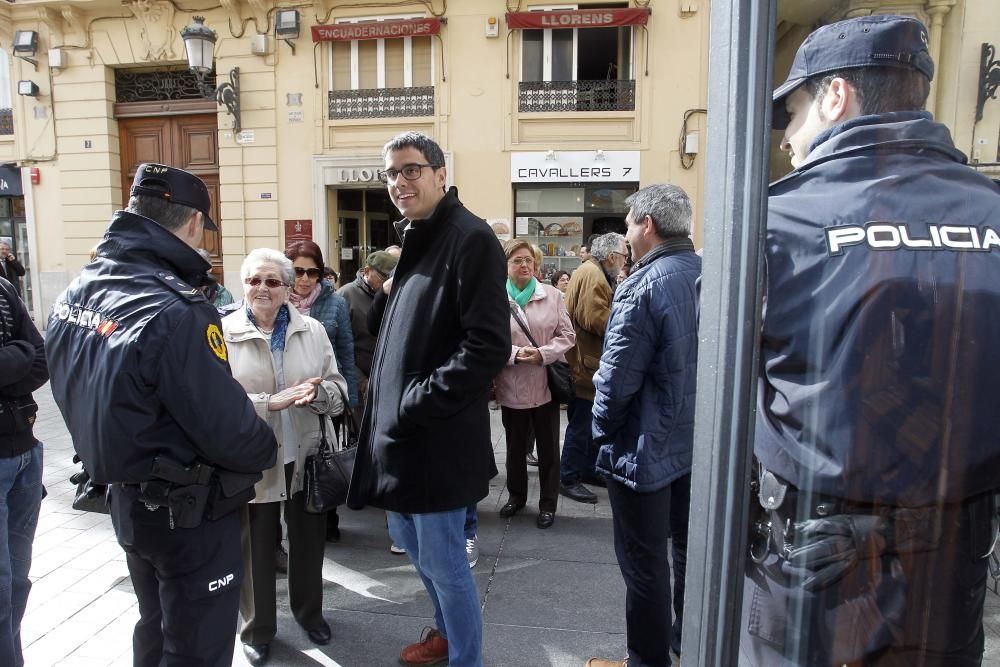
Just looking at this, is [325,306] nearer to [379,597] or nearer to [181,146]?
[379,597]

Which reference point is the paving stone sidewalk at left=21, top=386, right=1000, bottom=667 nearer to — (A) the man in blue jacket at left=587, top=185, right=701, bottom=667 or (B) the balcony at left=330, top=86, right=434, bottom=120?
(A) the man in blue jacket at left=587, top=185, right=701, bottom=667

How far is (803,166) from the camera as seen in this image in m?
0.98

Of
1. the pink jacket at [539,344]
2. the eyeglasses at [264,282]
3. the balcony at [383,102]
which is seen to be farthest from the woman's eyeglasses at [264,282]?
the balcony at [383,102]

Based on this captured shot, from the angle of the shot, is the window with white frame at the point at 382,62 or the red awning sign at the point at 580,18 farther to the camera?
the window with white frame at the point at 382,62

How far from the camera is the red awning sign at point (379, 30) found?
36.6 ft

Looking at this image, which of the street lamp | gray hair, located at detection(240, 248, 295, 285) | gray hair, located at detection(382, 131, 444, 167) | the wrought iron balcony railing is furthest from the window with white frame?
gray hair, located at detection(382, 131, 444, 167)

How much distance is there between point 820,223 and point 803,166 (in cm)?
10

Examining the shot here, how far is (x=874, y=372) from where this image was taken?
0.93m

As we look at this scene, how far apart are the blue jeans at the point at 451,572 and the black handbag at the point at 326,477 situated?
0.45m

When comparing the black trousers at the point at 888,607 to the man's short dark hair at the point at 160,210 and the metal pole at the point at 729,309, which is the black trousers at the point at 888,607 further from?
the man's short dark hair at the point at 160,210

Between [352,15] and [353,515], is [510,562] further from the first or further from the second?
[352,15]

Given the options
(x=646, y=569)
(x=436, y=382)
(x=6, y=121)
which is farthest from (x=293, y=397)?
(x=6, y=121)

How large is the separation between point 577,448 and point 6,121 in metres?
14.7

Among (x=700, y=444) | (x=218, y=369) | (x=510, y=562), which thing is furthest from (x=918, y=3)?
(x=510, y=562)
